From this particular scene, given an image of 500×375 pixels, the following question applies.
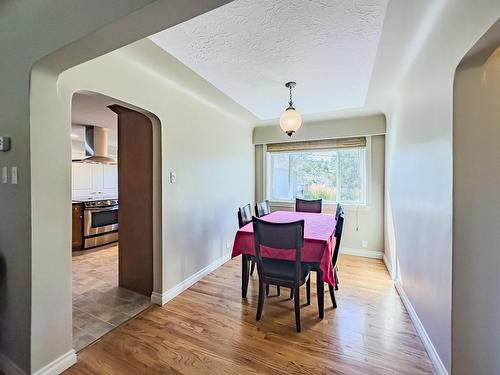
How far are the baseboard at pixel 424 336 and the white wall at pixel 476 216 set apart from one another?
0.20 m

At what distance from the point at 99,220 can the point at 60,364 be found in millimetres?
3446

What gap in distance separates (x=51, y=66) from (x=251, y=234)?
1.97 meters

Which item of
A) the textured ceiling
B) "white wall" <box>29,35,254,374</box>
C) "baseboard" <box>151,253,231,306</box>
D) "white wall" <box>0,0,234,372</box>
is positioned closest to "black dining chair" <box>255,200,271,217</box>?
"white wall" <box>29,35,254,374</box>

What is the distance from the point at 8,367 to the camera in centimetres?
162

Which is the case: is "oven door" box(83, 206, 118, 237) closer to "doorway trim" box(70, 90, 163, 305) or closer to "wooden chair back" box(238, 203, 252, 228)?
"doorway trim" box(70, 90, 163, 305)

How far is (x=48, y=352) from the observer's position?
157 centimetres

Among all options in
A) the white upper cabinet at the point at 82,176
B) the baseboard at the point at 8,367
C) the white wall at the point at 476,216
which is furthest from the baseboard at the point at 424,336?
the white upper cabinet at the point at 82,176

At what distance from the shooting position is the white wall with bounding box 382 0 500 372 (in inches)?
52.7

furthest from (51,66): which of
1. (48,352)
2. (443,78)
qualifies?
(443,78)

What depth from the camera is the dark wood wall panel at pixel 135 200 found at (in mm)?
2619

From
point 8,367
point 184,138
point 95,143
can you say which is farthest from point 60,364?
point 95,143

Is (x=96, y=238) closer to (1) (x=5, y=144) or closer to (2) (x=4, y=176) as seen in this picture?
(2) (x=4, y=176)

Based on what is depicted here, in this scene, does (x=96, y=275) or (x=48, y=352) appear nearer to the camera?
(x=48, y=352)

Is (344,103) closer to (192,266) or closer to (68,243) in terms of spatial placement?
(192,266)
